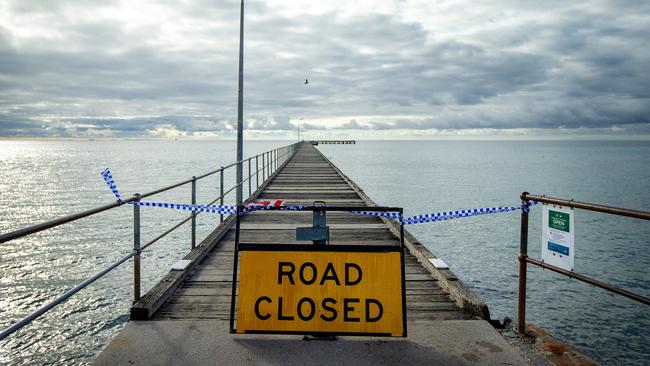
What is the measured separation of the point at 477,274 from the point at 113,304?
1127 centimetres

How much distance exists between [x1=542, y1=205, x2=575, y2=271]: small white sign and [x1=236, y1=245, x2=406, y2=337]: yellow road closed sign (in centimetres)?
166

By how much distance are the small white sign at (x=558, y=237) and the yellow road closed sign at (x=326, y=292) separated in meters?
1.66

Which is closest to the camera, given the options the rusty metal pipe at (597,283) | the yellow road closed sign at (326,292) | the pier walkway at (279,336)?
the rusty metal pipe at (597,283)

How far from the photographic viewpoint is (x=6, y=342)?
9.80 metres

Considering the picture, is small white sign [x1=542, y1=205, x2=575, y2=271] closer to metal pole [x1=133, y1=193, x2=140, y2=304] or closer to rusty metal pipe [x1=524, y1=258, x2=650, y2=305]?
rusty metal pipe [x1=524, y1=258, x2=650, y2=305]

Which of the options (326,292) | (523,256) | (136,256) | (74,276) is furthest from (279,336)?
(74,276)

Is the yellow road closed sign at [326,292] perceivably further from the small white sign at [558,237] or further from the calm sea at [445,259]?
the calm sea at [445,259]

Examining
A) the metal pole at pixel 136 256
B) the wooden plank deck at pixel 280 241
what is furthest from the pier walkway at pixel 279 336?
the metal pole at pixel 136 256

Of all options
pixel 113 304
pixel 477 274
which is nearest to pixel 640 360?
pixel 477 274

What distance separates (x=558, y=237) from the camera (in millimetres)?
4680

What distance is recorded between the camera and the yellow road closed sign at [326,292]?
425 centimetres

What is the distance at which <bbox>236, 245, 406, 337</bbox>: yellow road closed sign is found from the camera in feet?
13.9

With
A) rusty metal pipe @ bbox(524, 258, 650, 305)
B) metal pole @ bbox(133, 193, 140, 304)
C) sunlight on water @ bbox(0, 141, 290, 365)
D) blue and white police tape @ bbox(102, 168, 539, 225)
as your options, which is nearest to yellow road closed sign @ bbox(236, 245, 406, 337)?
blue and white police tape @ bbox(102, 168, 539, 225)

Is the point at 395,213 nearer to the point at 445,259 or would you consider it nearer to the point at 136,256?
the point at 136,256
